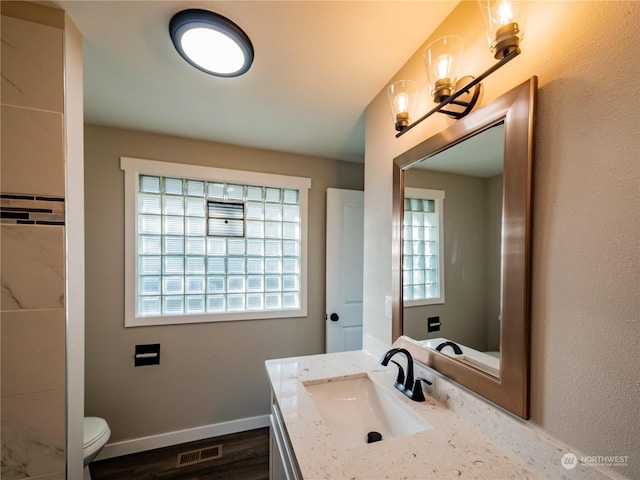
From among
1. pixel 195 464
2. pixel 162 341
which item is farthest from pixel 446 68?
pixel 195 464

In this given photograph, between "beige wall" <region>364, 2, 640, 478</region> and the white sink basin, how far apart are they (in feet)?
1.55

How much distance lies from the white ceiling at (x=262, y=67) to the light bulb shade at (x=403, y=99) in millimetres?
204

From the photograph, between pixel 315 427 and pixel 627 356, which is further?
pixel 315 427

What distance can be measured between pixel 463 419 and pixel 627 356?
1.75 feet

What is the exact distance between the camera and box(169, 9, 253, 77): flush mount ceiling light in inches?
38.6

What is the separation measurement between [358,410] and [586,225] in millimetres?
1072

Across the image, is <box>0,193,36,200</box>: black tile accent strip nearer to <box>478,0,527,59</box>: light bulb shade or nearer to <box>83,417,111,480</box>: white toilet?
<box>83,417,111,480</box>: white toilet

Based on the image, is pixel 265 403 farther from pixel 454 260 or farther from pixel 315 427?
pixel 454 260

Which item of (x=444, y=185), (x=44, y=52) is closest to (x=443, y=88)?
(x=444, y=185)

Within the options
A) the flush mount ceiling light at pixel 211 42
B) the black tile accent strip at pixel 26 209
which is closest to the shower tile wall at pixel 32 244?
the black tile accent strip at pixel 26 209

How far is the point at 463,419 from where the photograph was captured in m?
0.88

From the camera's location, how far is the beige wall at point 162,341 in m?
1.84

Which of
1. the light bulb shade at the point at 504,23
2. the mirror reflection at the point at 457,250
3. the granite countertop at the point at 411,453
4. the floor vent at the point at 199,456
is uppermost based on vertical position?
the light bulb shade at the point at 504,23

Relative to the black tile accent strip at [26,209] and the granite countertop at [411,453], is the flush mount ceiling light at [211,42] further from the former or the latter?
the granite countertop at [411,453]
